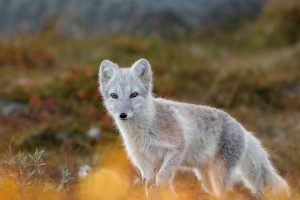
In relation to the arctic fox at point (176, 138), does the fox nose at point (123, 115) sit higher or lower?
higher

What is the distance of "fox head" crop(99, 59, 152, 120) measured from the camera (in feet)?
22.1

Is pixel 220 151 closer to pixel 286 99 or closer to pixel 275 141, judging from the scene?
pixel 275 141

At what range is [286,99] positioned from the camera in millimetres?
12609

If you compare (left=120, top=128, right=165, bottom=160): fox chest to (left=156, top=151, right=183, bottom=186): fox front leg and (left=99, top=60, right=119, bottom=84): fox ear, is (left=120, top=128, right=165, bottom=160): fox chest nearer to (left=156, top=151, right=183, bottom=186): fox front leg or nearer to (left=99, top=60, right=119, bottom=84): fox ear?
(left=156, top=151, right=183, bottom=186): fox front leg

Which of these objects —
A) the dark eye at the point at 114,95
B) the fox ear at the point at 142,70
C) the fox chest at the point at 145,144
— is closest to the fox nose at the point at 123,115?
the dark eye at the point at 114,95


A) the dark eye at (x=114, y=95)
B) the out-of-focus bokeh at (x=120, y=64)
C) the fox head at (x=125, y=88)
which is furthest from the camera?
the out-of-focus bokeh at (x=120, y=64)

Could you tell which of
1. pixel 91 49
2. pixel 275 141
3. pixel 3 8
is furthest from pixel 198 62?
pixel 3 8

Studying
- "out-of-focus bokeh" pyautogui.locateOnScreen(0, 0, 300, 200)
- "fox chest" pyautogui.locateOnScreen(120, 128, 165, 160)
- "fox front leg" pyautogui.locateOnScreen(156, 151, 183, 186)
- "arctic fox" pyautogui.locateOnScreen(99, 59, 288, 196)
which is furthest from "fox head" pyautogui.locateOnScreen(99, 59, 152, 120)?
"out-of-focus bokeh" pyautogui.locateOnScreen(0, 0, 300, 200)

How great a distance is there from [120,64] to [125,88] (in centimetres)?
732

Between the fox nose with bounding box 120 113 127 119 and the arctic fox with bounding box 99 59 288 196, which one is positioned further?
the arctic fox with bounding box 99 59 288 196

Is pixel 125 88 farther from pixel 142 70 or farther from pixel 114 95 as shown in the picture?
pixel 142 70

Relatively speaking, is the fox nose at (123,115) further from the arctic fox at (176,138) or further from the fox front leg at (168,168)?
the fox front leg at (168,168)

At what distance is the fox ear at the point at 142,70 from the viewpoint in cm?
707

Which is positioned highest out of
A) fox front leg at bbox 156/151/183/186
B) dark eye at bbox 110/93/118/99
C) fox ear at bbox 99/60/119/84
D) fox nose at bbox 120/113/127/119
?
fox ear at bbox 99/60/119/84
